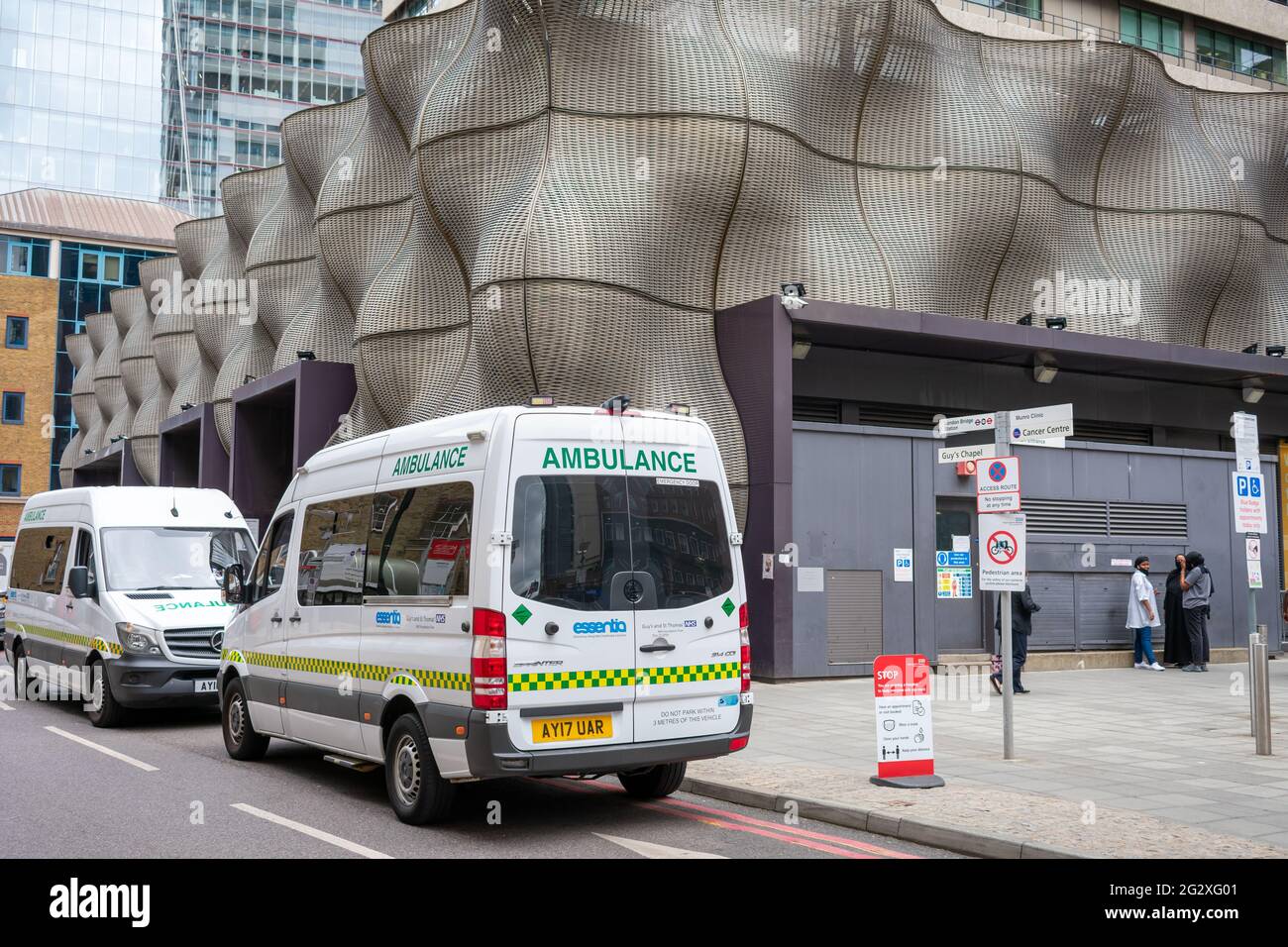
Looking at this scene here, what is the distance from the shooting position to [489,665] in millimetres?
7148

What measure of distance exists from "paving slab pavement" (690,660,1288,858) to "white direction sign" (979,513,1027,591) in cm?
149

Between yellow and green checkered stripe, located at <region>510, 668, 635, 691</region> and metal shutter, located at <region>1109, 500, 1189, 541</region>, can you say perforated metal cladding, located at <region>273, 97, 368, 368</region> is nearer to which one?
metal shutter, located at <region>1109, 500, 1189, 541</region>

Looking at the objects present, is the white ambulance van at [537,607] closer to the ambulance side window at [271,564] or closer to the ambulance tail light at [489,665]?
the ambulance tail light at [489,665]

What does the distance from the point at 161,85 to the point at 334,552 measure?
9176cm

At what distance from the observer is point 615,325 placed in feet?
58.4

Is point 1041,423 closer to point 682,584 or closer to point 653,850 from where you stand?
point 682,584

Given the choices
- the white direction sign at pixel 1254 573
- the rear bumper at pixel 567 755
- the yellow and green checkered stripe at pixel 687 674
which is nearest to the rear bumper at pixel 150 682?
the rear bumper at pixel 567 755

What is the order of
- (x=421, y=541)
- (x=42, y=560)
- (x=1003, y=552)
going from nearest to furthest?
(x=421, y=541) → (x=1003, y=552) → (x=42, y=560)

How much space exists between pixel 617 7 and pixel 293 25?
254 ft

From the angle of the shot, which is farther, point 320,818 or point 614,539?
point 320,818

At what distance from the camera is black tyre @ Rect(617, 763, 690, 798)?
28.0 feet

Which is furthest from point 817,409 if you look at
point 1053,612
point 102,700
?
point 102,700

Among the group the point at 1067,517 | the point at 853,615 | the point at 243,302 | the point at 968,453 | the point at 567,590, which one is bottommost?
the point at 853,615
